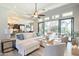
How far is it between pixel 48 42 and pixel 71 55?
1.81ft

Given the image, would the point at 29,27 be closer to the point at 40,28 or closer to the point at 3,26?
the point at 40,28

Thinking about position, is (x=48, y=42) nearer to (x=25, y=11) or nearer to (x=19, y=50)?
(x=19, y=50)

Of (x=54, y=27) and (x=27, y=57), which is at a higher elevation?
(x=54, y=27)

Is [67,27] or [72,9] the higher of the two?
[72,9]

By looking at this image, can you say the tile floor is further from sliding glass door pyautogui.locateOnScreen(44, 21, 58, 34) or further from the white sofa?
sliding glass door pyautogui.locateOnScreen(44, 21, 58, 34)

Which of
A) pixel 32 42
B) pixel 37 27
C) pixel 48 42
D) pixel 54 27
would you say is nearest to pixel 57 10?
pixel 54 27

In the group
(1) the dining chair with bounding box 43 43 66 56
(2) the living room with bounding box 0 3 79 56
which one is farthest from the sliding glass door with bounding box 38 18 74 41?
(1) the dining chair with bounding box 43 43 66 56

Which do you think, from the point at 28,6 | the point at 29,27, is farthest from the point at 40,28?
the point at 28,6

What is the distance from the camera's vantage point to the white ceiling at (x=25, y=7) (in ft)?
7.59

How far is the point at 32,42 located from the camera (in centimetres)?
241

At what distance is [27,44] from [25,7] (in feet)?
2.57

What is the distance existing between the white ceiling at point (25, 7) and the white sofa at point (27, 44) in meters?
0.48

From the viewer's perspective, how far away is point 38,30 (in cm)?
241

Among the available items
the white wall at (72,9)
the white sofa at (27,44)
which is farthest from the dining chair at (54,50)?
the white wall at (72,9)
